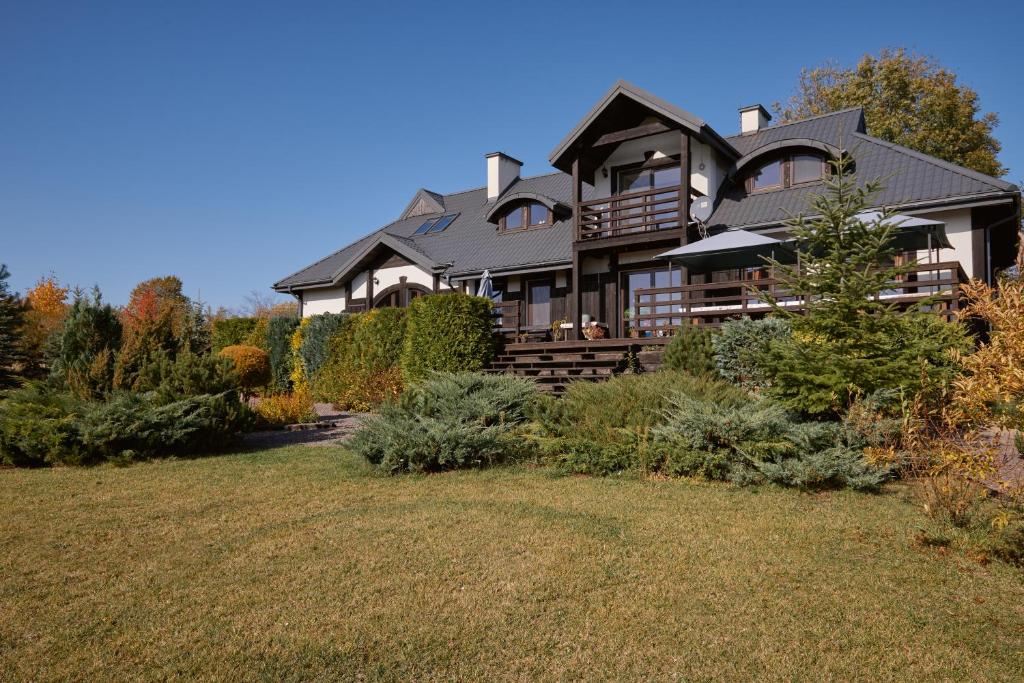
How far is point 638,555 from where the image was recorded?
197 inches

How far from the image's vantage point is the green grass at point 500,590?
11.4 feet

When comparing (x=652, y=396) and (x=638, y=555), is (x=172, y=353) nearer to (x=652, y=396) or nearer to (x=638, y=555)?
(x=652, y=396)

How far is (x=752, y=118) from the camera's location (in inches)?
842

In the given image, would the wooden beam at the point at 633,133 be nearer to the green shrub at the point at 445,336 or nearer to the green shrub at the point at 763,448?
the green shrub at the point at 445,336

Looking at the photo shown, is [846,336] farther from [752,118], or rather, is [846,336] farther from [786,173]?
[752,118]

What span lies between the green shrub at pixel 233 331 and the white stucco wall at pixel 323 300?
10.3 feet

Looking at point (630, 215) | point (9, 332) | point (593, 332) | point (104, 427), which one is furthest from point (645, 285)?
point (9, 332)

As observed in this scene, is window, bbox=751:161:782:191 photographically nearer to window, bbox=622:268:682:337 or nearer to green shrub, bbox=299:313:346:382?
window, bbox=622:268:682:337

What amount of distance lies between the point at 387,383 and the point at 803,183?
1251 cm

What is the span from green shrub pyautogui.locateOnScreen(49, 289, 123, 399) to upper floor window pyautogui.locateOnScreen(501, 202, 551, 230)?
14525mm

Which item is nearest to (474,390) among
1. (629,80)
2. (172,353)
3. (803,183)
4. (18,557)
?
(172,353)

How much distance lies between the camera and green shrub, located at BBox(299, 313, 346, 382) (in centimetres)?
1958

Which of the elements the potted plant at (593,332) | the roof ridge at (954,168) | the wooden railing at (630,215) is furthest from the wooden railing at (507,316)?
the roof ridge at (954,168)

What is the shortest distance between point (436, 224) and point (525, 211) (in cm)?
549
